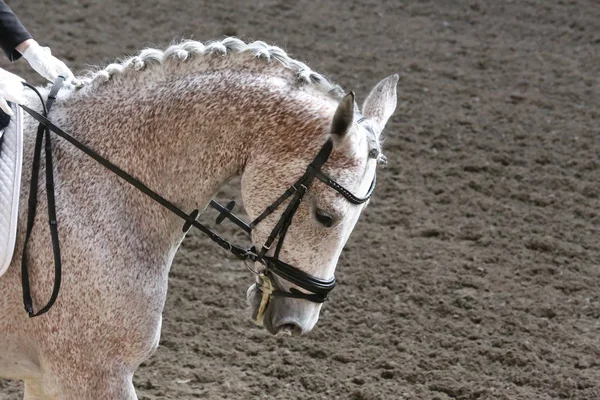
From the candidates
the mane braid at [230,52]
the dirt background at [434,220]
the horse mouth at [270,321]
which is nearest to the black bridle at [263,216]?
the horse mouth at [270,321]

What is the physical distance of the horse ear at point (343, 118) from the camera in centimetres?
236

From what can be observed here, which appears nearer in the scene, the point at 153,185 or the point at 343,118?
the point at 343,118

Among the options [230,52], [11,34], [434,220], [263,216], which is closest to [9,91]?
[11,34]

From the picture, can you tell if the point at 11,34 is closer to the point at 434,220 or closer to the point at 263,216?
the point at 263,216

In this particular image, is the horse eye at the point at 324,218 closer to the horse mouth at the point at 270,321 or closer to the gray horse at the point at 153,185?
the gray horse at the point at 153,185

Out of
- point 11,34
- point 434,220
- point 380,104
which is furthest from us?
point 434,220

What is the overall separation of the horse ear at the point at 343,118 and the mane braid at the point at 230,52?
0.23 metres

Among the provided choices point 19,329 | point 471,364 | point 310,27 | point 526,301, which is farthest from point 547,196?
point 19,329

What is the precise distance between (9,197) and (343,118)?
1023 millimetres

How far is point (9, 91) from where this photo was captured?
2598mm

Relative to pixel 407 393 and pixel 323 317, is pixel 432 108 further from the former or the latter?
pixel 407 393

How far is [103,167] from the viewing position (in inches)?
106

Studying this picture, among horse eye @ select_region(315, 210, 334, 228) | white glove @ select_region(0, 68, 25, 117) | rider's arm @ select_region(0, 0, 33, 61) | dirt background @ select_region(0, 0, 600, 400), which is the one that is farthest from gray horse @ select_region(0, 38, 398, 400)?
dirt background @ select_region(0, 0, 600, 400)

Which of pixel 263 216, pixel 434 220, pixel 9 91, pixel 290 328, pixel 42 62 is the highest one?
pixel 434 220
